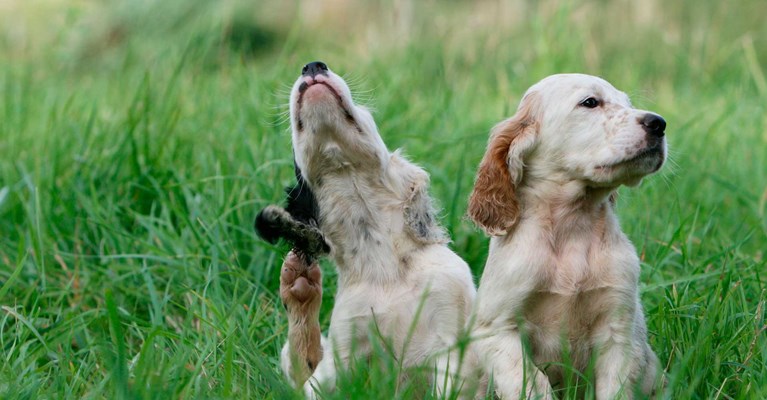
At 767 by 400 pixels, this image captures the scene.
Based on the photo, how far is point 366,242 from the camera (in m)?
4.26

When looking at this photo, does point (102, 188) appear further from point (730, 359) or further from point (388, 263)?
point (730, 359)

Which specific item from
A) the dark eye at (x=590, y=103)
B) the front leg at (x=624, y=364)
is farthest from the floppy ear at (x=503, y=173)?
the front leg at (x=624, y=364)

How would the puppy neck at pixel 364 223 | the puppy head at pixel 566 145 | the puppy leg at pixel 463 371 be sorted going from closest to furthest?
the puppy head at pixel 566 145
the puppy leg at pixel 463 371
the puppy neck at pixel 364 223

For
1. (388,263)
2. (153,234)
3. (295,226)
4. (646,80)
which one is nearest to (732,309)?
(388,263)

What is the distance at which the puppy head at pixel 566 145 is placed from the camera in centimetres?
371

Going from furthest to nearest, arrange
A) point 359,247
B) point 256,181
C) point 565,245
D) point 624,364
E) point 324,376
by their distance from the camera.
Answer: point 256,181
point 359,247
point 324,376
point 565,245
point 624,364

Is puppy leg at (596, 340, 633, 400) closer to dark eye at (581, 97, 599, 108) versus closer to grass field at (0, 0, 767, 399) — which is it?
grass field at (0, 0, 767, 399)

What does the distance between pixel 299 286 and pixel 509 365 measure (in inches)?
39.6

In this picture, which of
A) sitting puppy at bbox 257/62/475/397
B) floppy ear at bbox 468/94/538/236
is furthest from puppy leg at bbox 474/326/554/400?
floppy ear at bbox 468/94/538/236

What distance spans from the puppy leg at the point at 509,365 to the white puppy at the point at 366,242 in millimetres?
199

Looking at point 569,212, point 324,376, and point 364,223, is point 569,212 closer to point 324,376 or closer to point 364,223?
point 364,223

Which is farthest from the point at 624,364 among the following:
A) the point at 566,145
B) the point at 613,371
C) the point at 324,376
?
the point at 324,376

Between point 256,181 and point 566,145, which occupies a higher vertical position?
point 566,145

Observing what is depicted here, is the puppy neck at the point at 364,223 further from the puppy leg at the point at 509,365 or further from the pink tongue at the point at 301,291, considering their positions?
the puppy leg at the point at 509,365
